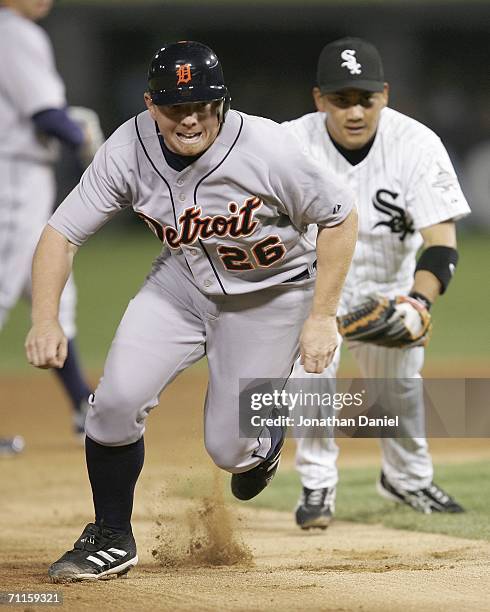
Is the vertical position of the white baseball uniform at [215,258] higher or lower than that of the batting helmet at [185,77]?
lower

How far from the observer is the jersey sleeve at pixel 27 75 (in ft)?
22.5

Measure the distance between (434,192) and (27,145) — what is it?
2.94m

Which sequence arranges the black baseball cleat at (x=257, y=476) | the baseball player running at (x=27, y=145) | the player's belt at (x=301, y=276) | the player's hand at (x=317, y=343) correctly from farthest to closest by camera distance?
the baseball player running at (x=27, y=145)
the black baseball cleat at (x=257, y=476)
the player's belt at (x=301, y=276)
the player's hand at (x=317, y=343)

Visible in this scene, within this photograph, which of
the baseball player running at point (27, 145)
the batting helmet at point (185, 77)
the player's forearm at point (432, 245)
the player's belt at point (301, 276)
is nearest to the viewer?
the batting helmet at point (185, 77)

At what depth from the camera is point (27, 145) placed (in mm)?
7016

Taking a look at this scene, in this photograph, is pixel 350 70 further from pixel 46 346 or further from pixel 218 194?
pixel 46 346

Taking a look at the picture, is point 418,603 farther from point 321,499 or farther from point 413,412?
point 413,412

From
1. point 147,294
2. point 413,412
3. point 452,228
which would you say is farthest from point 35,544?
point 452,228

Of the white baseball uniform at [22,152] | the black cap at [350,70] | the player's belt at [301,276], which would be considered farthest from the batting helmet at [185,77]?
the white baseball uniform at [22,152]

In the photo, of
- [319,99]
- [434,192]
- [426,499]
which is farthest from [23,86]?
[426,499]

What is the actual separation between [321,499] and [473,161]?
15.1 metres

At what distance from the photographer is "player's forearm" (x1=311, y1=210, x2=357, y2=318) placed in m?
4.01

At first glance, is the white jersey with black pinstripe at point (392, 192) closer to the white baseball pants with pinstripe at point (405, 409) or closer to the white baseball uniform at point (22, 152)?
the white baseball pants with pinstripe at point (405, 409)

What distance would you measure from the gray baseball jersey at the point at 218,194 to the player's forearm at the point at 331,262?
4cm
